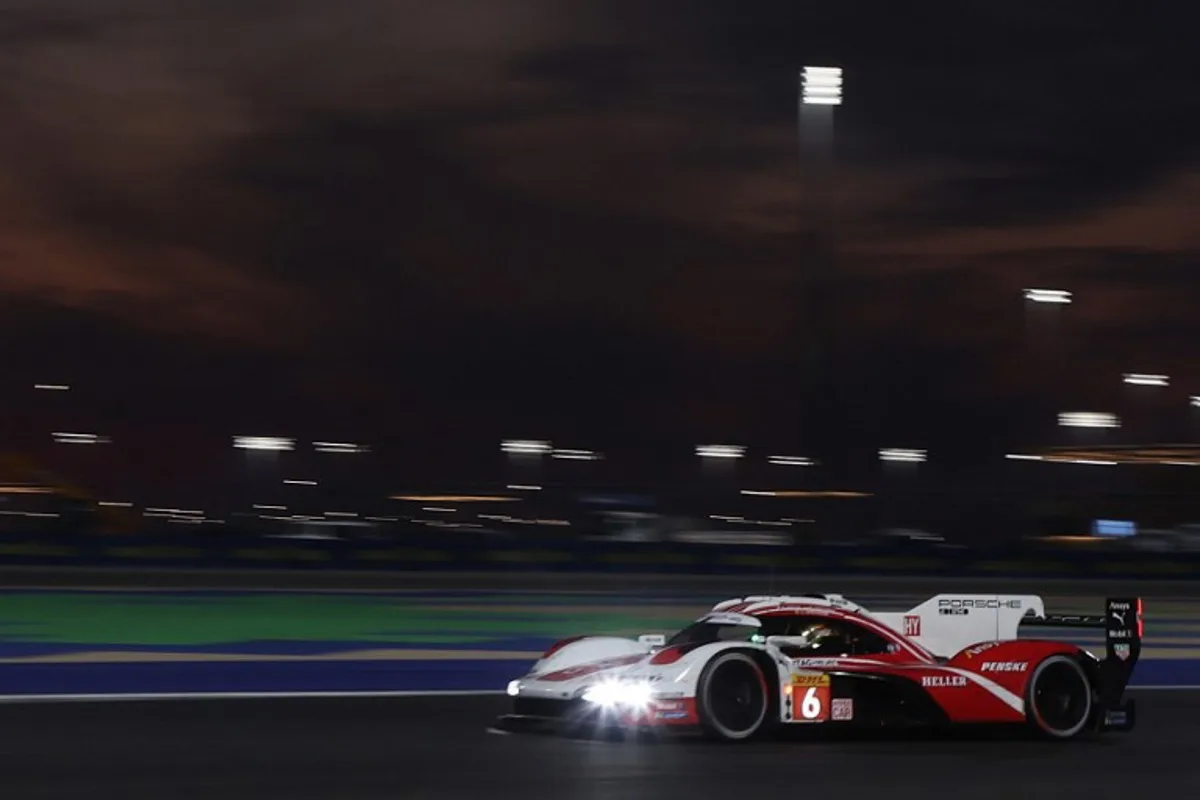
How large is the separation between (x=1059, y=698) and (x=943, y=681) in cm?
91

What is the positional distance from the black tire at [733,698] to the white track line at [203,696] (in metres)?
3.80

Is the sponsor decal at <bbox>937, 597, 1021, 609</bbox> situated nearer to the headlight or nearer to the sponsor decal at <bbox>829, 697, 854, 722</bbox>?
the sponsor decal at <bbox>829, 697, 854, 722</bbox>

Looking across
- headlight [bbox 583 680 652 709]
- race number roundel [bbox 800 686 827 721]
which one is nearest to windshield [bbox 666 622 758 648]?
race number roundel [bbox 800 686 827 721]

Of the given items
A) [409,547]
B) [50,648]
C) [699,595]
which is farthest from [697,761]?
Result: [409,547]

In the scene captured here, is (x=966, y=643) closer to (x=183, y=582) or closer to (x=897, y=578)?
(x=183, y=582)

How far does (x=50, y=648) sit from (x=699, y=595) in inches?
595

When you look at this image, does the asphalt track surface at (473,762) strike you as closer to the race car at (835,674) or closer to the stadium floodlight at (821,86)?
the race car at (835,674)

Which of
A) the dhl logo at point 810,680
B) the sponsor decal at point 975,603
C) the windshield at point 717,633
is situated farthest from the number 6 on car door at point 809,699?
the sponsor decal at point 975,603

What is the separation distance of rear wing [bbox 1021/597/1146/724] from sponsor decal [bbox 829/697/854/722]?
1.59m

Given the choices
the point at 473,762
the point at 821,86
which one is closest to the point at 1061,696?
the point at 473,762

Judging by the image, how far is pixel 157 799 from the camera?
803 cm

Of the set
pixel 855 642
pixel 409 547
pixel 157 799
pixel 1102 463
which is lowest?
pixel 157 799

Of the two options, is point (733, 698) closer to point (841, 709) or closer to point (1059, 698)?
point (841, 709)

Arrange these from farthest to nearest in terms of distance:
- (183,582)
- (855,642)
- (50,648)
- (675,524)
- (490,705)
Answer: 1. (675,524)
2. (183,582)
3. (50,648)
4. (490,705)
5. (855,642)
